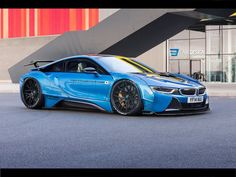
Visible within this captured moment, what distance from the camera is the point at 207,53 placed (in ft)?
135

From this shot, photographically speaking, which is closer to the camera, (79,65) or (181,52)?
(79,65)

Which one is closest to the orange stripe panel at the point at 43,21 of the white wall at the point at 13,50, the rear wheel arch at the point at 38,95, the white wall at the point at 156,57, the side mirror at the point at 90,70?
the white wall at the point at 13,50

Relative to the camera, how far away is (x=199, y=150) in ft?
20.1

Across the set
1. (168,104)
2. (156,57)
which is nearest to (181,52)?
(156,57)

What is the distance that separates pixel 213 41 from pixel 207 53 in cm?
116

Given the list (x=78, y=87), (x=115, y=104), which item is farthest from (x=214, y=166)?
(x=78, y=87)

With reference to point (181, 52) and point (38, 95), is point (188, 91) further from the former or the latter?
point (181, 52)

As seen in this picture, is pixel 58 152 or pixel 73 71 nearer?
pixel 58 152

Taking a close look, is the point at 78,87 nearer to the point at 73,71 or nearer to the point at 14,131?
the point at 73,71

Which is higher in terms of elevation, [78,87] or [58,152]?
[78,87]

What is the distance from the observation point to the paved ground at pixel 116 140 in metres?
5.43
